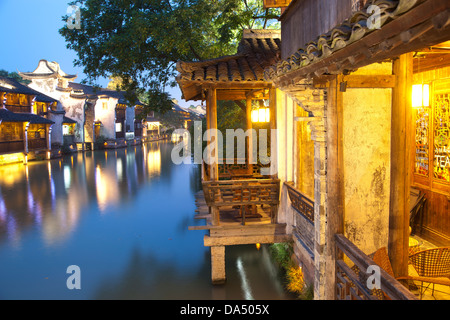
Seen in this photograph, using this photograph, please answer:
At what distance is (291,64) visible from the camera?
4543 millimetres

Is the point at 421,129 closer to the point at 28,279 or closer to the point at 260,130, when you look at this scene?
the point at 260,130

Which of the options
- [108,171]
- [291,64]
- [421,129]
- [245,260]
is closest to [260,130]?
[245,260]

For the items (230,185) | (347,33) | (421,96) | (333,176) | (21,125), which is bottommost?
(230,185)

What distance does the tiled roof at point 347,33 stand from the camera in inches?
85.4

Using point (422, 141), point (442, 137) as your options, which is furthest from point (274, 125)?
point (442, 137)

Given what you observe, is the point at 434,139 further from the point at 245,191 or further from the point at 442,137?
the point at 245,191

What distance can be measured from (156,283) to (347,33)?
26.1ft

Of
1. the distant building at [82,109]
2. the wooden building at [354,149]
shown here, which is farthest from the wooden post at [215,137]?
the distant building at [82,109]

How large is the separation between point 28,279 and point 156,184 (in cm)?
1256

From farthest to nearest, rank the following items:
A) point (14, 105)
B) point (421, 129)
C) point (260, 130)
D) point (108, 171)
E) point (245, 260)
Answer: point (14, 105), point (108, 171), point (260, 130), point (245, 260), point (421, 129)

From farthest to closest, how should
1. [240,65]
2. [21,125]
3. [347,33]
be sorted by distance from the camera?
[21,125], [240,65], [347,33]

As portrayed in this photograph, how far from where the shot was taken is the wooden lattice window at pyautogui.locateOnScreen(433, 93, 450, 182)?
624 cm

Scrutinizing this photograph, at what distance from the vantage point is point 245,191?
827 cm

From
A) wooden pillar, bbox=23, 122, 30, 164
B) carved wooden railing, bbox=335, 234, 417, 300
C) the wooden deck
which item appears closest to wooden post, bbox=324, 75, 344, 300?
carved wooden railing, bbox=335, 234, 417, 300
